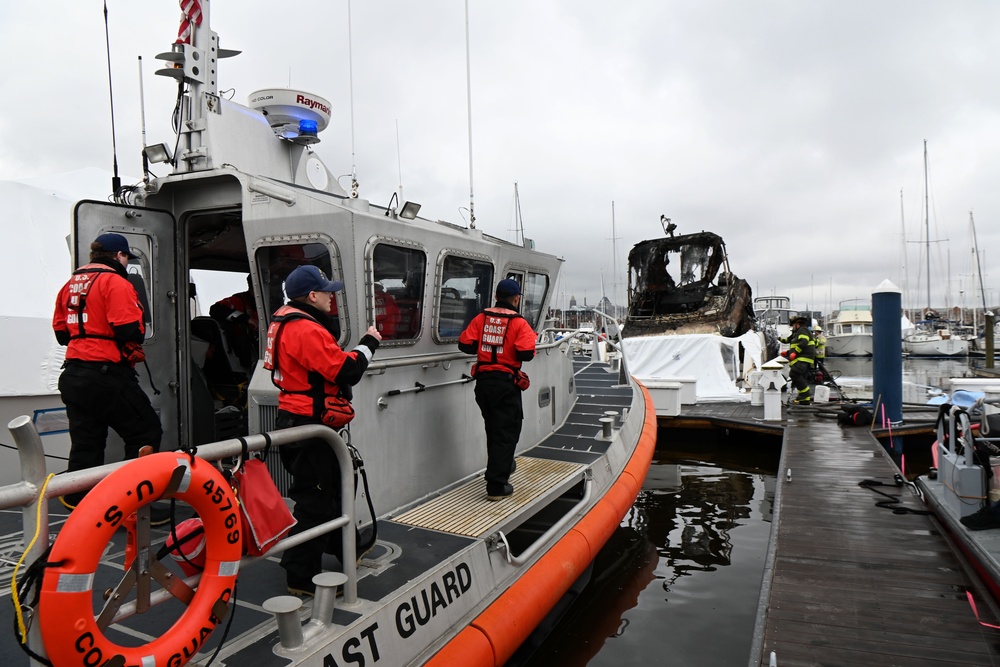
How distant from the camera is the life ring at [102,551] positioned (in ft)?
4.93

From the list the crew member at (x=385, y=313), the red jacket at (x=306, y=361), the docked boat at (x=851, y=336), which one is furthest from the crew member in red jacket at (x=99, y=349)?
the docked boat at (x=851, y=336)

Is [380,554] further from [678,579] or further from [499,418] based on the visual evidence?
[678,579]

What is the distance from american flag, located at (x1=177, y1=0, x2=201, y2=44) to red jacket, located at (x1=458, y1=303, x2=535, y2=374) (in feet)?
9.00

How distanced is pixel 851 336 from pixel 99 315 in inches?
1583

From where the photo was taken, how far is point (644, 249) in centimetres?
1731

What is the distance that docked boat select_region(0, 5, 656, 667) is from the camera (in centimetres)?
178

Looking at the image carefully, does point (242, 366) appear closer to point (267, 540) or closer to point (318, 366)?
point (318, 366)

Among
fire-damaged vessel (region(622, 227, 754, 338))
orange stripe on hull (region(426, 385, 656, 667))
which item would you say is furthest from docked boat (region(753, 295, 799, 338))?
orange stripe on hull (region(426, 385, 656, 667))

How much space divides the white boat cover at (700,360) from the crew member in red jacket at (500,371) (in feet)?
33.2

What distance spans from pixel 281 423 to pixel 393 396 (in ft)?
3.21

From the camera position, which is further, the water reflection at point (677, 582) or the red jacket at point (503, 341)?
the water reflection at point (677, 582)

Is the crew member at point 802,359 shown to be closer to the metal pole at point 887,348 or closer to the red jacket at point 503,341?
the metal pole at point 887,348

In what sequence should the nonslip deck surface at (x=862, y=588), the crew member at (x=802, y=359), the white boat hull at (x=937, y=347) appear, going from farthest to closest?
the white boat hull at (x=937, y=347) < the crew member at (x=802, y=359) < the nonslip deck surface at (x=862, y=588)

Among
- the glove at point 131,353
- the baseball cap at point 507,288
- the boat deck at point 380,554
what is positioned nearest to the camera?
the boat deck at point 380,554
